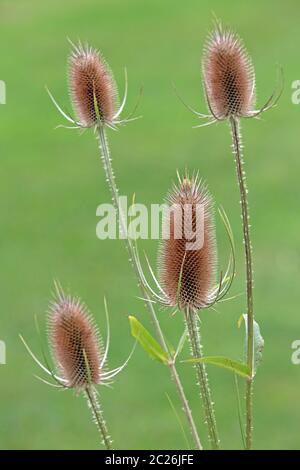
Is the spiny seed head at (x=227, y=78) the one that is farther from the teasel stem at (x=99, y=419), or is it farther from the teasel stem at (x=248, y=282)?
the teasel stem at (x=99, y=419)

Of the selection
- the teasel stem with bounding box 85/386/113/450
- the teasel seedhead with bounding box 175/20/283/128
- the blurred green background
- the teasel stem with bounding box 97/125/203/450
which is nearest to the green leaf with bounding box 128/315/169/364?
the teasel stem with bounding box 97/125/203/450

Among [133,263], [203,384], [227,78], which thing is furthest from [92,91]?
[203,384]

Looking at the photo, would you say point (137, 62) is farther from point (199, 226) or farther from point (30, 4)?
point (199, 226)

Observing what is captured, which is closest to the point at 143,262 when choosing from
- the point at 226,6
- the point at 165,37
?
the point at 165,37

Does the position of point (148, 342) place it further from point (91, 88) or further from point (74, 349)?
point (91, 88)

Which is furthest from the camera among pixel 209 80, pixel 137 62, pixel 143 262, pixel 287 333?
pixel 137 62
